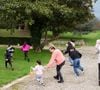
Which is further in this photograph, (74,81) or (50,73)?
(50,73)

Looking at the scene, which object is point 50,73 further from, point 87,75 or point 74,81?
point 74,81

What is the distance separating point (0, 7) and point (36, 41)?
5.38 meters

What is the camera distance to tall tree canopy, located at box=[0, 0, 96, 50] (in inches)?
1355

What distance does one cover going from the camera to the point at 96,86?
1692 centimetres

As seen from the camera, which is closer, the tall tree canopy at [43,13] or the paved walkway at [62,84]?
the paved walkway at [62,84]

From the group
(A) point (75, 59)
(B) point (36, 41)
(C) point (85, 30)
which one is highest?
(A) point (75, 59)

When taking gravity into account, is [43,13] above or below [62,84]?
above

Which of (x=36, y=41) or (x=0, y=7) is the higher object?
(x=0, y=7)

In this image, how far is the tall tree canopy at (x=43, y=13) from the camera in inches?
1355

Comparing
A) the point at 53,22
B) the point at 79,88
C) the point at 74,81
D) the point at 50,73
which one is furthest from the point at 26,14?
the point at 79,88

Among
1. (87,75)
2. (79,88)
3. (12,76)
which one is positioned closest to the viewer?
(79,88)

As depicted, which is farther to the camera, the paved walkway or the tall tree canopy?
the tall tree canopy

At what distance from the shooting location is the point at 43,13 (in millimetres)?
34031

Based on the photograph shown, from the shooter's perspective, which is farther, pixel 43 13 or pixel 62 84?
pixel 43 13
